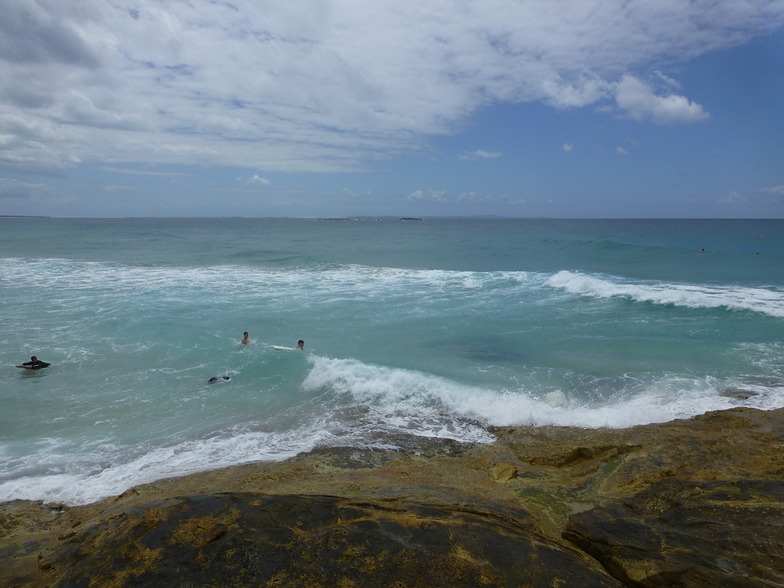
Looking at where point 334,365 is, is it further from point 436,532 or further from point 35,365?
point 436,532

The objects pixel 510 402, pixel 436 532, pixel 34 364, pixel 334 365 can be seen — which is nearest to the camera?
pixel 436 532

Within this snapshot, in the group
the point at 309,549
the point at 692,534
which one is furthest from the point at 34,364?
Result: the point at 692,534

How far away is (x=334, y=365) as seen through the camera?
1300cm

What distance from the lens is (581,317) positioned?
62.0 feet

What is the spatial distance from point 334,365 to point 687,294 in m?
19.1

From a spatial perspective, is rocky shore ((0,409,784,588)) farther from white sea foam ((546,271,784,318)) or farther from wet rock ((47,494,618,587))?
white sea foam ((546,271,784,318))

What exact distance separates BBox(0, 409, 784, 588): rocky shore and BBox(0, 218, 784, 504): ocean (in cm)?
214

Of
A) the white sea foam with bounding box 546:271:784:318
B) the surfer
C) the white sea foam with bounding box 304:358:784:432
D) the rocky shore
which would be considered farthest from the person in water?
the white sea foam with bounding box 546:271:784:318

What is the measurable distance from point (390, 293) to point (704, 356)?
14477mm

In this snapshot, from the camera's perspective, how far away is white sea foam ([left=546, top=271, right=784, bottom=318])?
2029cm

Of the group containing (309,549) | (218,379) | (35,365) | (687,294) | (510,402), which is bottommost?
(218,379)

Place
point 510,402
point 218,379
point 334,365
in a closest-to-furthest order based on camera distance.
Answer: point 510,402 → point 218,379 → point 334,365

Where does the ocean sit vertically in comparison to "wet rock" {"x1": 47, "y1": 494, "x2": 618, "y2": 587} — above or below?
below

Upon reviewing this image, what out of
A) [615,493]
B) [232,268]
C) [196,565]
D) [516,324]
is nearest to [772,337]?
[516,324]
